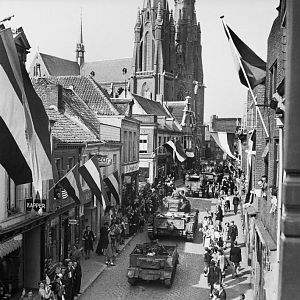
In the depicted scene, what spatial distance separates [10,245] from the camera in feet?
50.8

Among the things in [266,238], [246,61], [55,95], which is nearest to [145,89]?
[55,95]

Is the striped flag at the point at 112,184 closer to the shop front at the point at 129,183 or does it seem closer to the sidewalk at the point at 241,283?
the sidewalk at the point at 241,283

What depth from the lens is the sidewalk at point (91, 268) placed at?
684 inches

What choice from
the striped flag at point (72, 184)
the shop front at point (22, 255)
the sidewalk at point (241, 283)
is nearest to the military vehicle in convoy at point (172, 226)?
the sidewalk at point (241, 283)

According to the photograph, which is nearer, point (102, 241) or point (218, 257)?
point (218, 257)

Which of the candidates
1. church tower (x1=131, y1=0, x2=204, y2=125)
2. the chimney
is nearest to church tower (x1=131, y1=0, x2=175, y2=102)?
church tower (x1=131, y1=0, x2=204, y2=125)

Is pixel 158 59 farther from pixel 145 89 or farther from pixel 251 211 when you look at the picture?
pixel 251 211

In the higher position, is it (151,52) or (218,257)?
(151,52)

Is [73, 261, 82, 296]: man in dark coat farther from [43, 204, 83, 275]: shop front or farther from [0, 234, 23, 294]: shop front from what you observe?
[0, 234, 23, 294]: shop front

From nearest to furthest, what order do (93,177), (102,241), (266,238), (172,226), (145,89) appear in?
1. (266,238)
2. (93,177)
3. (102,241)
4. (172,226)
5. (145,89)

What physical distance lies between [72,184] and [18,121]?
769 centimetres

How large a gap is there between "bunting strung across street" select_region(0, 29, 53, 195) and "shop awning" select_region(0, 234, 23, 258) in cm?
606

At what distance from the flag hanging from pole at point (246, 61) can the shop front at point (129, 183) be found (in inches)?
818

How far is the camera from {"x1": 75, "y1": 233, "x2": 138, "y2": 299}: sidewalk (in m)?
17.4
